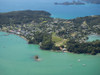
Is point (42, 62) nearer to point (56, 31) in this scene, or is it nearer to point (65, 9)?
point (56, 31)

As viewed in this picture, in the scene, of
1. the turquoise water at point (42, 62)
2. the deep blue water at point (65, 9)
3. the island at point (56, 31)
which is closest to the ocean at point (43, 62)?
the turquoise water at point (42, 62)

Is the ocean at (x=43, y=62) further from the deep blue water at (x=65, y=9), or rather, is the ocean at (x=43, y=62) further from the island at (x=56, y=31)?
the deep blue water at (x=65, y=9)

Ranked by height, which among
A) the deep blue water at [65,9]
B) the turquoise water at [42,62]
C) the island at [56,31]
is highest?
the deep blue water at [65,9]

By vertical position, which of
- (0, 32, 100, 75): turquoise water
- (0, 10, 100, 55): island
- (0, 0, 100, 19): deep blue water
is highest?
(0, 0, 100, 19): deep blue water

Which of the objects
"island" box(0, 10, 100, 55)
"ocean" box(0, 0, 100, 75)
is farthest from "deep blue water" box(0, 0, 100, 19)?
"ocean" box(0, 0, 100, 75)

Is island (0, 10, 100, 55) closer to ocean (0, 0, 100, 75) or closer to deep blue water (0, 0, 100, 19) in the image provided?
ocean (0, 0, 100, 75)

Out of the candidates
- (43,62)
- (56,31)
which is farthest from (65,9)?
(43,62)
